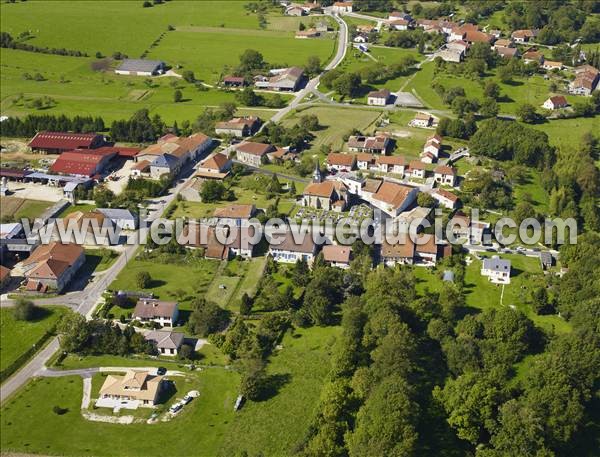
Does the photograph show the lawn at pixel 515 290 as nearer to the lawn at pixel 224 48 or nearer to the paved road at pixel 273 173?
the paved road at pixel 273 173

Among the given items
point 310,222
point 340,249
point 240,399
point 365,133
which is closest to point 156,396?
point 240,399

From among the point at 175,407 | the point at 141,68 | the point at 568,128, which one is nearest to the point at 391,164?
the point at 568,128

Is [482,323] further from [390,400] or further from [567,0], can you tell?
[567,0]

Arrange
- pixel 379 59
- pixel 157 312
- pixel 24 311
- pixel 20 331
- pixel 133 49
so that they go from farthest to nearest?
pixel 133 49
pixel 379 59
pixel 24 311
pixel 157 312
pixel 20 331

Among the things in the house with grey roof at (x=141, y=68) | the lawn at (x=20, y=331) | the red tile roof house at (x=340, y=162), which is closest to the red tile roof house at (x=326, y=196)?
the red tile roof house at (x=340, y=162)

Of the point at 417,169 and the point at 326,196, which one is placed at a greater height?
the point at 326,196

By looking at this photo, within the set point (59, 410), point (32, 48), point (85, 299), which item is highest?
point (32, 48)

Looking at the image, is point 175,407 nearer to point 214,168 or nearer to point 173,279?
point 173,279

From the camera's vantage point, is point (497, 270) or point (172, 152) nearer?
point (497, 270)
